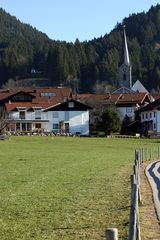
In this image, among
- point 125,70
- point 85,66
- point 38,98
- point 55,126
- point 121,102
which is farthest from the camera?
point 85,66

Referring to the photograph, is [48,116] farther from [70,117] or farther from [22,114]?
[22,114]

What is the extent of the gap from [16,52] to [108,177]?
172 metres

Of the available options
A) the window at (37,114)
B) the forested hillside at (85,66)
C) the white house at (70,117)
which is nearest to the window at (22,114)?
the window at (37,114)

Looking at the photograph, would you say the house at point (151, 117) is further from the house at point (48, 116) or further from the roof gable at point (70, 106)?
the house at point (48, 116)

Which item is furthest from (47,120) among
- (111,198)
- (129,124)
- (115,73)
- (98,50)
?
(98,50)

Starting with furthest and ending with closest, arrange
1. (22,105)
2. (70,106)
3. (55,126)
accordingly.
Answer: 1. (22,105)
2. (55,126)
3. (70,106)

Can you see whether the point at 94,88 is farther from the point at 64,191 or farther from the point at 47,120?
the point at 64,191

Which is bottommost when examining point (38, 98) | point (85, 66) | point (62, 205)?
point (62, 205)

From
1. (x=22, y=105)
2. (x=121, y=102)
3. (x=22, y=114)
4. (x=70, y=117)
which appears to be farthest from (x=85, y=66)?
(x=70, y=117)

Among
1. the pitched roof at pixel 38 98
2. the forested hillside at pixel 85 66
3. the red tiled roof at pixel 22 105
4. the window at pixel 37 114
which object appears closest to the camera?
the red tiled roof at pixel 22 105

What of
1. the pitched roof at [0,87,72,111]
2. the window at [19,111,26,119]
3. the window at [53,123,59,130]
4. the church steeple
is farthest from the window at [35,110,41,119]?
the church steeple

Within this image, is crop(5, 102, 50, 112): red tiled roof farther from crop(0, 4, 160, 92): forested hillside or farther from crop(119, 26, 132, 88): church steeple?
crop(0, 4, 160, 92): forested hillside

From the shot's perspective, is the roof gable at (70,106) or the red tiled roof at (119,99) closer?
the roof gable at (70,106)

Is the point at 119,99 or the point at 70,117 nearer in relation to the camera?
the point at 70,117
